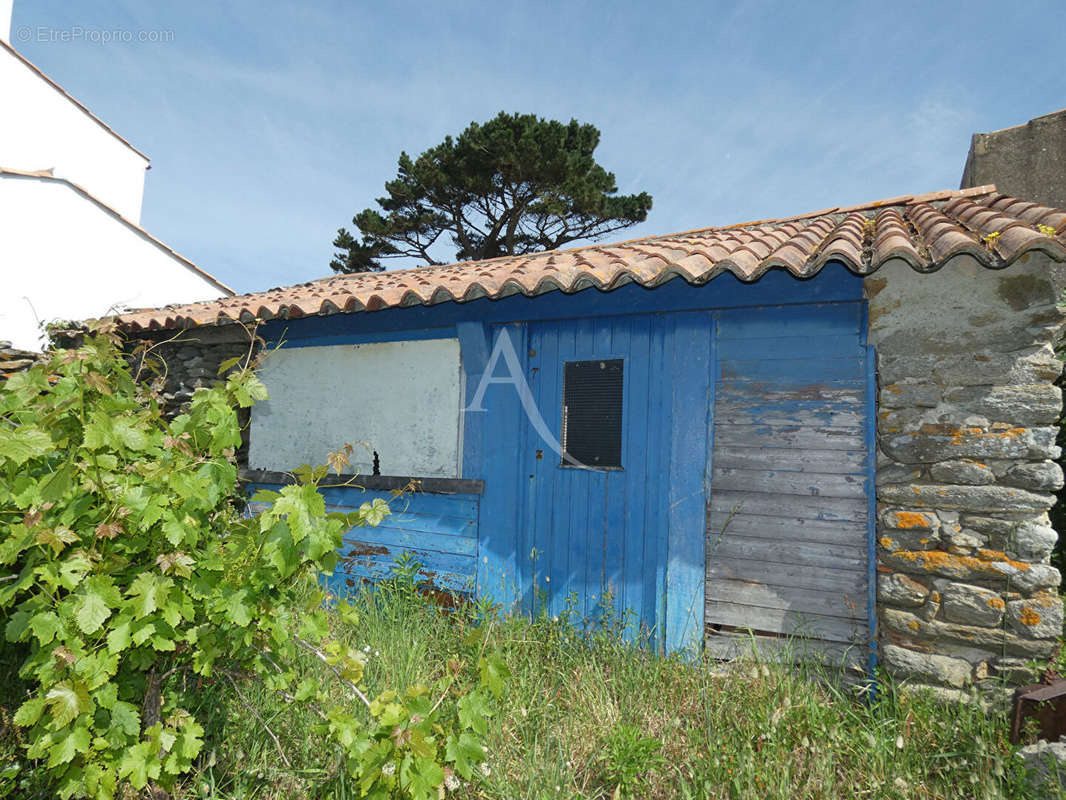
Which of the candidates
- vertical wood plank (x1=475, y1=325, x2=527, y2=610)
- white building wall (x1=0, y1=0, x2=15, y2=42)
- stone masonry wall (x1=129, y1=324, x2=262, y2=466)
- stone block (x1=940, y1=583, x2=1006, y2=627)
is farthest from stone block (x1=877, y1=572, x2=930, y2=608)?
white building wall (x1=0, y1=0, x2=15, y2=42)

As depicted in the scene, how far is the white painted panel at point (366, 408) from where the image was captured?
5199 millimetres

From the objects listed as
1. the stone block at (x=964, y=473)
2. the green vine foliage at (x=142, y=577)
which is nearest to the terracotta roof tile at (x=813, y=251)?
the stone block at (x=964, y=473)

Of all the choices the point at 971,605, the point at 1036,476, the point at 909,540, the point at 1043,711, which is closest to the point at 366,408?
the point at 909,540

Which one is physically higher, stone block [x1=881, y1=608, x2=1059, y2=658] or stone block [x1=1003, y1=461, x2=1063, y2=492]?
stone block [x1=1003, y1=461, x2=1063, y2=492]

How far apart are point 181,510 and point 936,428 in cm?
386

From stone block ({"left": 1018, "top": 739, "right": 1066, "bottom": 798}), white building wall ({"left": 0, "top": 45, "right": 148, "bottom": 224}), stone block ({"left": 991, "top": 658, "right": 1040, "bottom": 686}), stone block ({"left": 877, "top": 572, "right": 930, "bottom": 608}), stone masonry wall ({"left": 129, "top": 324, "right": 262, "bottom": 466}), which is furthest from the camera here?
white building wall ({"left": 0, "top": 45, "right": 148, "bottom": 224})

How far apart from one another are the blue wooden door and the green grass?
0.57 metres

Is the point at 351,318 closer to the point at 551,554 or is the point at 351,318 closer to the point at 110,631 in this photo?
the point at 551,554

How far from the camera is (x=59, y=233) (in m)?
9.96

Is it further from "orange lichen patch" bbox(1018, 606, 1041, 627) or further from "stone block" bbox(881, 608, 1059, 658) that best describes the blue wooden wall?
"orange lichen patch" bbox(1018, 606, 1041, 627)

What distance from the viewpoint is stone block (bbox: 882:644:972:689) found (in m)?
3.34

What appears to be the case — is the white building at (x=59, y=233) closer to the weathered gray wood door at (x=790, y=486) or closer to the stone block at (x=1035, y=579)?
the weathered gray wood door at (x=790, y=486)

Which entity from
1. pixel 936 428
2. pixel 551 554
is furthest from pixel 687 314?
pixel 551 554

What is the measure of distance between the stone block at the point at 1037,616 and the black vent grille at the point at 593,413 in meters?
2.40
